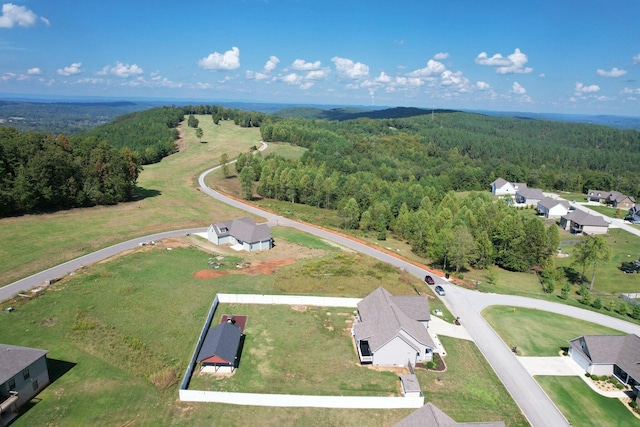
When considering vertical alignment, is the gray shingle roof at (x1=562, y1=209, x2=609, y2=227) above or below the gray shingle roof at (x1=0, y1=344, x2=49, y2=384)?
below

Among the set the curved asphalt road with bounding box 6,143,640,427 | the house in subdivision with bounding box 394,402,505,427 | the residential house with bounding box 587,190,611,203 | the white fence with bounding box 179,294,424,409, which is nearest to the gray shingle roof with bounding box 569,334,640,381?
the curved asphalt road with bounding box 6,143,640,427

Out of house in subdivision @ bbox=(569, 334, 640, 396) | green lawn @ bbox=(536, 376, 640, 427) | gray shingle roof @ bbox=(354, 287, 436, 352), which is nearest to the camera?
green lawn @ bbox=(536, 376, 640, 427)

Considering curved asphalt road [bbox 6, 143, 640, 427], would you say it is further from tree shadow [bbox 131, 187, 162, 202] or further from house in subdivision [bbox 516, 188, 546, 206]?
house in subdivision [bbox 516, 188, 546, 206]

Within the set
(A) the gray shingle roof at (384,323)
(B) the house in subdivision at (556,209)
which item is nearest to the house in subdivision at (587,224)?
(B) the house in subdivision at (556,209)

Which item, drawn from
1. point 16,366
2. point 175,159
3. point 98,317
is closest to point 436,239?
point 98,317

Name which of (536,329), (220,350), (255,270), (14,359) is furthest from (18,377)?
(536,329)

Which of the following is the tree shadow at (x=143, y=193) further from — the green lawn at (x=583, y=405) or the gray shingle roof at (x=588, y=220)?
the gray shingle roof at (x=588, y=220)
